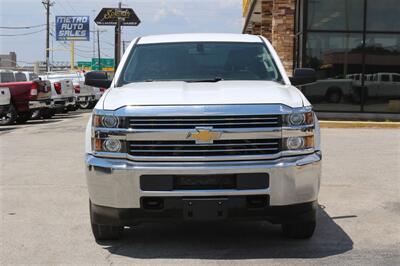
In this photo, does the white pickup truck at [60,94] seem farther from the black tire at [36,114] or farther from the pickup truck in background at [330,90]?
the pickup truck in background at [330,90]

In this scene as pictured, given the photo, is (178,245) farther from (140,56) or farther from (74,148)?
(74,148)

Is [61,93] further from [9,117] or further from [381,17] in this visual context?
[381,17]

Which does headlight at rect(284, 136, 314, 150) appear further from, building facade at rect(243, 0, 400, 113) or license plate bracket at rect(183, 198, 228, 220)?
building facade at rect(243, 0, 400, 113)

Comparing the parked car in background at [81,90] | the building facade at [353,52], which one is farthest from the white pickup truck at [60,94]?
the building facade at [353,52]

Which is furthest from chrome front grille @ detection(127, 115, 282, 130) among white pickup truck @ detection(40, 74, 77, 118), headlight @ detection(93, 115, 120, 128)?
white pickup truck @ detection(40, 74, 77, 118)

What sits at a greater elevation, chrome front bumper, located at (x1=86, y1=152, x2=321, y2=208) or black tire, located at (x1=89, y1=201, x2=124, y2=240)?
chrome front bumper, located at (x1=86, y1=152, x2=321, y2=208)

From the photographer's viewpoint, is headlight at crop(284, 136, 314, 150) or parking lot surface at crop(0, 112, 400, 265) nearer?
headlight at crop(284, 136, 314, 150)

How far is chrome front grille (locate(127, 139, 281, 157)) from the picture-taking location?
4887mm

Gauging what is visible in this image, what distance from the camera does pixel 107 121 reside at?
4977 millimetres

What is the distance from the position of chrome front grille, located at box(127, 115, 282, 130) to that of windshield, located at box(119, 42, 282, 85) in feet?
4.01

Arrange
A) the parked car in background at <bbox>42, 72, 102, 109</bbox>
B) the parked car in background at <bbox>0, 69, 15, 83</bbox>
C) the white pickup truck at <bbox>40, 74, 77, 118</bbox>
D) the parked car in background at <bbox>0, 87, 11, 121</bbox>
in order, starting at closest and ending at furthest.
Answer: the parked car in background at <bbox>0, 87, 11, 121</bbox>, the parked car in background at <bbox>0, 69, 15, 83</bbox>, the white pickup truck at <bbox>40, 74, 77, 118</bbox>, the parked car in background at <bbox>42, 72, 102, 109</bbox>

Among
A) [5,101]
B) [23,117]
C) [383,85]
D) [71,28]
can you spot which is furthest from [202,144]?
[71,28]

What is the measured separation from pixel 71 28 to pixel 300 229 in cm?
7421

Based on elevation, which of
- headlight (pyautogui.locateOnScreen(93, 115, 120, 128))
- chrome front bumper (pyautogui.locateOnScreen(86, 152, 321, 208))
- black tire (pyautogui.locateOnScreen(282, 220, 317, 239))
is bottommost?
black tire (pyautogui.locateOnScreen(282, 220, 317, 239))
